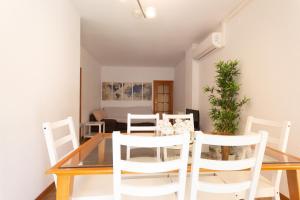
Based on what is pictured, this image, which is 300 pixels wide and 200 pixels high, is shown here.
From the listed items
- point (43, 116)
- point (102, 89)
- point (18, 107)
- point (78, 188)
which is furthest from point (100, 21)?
point (102, 89)

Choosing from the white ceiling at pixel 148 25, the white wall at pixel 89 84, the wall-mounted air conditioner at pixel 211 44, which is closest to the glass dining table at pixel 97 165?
the white ceiling at pixel 148 25

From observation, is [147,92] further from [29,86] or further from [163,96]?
[29,86]

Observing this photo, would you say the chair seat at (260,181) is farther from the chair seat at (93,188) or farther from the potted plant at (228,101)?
the potted plant at (228,101)

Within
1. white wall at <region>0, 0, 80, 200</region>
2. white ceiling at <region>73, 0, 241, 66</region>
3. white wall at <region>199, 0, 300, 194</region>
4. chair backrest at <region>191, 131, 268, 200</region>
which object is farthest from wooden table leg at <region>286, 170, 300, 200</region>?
white ceiling at <region>73, 0, 241, 66</region>

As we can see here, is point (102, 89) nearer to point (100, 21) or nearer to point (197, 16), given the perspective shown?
point (100, 21)

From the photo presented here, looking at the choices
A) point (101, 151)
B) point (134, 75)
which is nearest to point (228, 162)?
point (101, 151)

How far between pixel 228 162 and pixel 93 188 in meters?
0.90

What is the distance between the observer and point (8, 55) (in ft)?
5.40

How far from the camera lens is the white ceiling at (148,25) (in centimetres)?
297

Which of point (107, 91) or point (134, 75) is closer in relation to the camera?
point (107, 91)

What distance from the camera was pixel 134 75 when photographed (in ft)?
26.8

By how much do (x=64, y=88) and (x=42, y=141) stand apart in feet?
2.70

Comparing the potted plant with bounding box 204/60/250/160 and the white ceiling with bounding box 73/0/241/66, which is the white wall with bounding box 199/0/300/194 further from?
the white ceiling with bounding box 73/0/241/66

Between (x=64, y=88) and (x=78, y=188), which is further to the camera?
(x=64, y=88)
